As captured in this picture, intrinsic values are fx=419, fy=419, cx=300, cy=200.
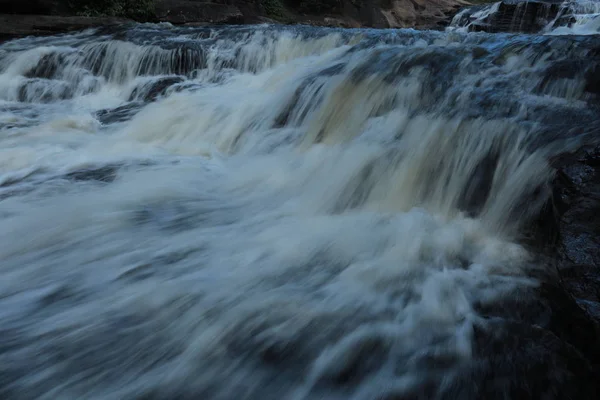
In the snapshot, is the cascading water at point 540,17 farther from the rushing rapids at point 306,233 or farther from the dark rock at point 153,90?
the dark rock at point 153,90

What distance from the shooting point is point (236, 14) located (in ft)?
44.6

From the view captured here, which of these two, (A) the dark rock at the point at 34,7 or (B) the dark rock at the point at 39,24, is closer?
(B) the dark rock at the point at 39,24

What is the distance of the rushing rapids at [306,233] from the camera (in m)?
1.86

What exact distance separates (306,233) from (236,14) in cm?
1237

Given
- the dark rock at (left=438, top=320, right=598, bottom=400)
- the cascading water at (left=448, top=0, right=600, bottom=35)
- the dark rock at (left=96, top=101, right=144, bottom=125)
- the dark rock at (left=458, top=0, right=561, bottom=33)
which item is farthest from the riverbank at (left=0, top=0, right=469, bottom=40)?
the dark rock at (left=438, top=320, right=598, bottom=400)

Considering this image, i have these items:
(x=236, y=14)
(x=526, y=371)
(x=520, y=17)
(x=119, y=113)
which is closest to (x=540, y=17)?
(x=520, y=17)

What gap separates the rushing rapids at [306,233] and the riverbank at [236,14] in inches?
213

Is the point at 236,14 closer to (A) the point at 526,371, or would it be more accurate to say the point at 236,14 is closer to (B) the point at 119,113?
(B) the point at 119,113

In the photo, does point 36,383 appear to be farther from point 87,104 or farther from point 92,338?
point 87,104

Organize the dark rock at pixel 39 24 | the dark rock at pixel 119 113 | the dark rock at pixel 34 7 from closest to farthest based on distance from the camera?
the dark rock at pixel 119 113, the dark rock at pixel 39 24, the dark rock at pixel 34 7

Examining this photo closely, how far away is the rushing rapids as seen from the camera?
186 cm

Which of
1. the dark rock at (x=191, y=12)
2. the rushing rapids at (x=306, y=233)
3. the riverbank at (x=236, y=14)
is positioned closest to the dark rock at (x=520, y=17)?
the riverbank at (x=236, y=14)

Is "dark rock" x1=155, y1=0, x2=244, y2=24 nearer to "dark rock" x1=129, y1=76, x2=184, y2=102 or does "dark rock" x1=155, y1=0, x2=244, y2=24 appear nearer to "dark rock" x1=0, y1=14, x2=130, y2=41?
"dark rock" x1=0, y1=14, x2=130, y2=41

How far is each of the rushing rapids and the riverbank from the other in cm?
541
